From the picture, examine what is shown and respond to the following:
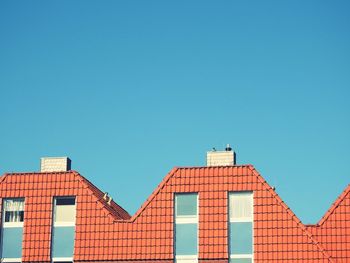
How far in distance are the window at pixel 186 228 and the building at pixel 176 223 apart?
0.08m

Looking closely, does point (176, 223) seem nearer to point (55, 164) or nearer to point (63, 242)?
point (63, 242)

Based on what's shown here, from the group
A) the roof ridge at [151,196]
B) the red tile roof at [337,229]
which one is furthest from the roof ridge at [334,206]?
the roof ridge at [151,196]

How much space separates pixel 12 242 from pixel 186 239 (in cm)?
1422

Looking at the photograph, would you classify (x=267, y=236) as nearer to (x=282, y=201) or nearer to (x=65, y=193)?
(x=282, y=201)

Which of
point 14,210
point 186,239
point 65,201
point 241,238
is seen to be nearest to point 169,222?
point 186,239

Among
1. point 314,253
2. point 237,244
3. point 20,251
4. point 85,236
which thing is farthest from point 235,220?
point 20,251

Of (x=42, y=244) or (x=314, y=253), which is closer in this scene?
(x=314, y=253)

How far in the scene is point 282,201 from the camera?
60.9m

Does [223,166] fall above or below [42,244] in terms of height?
above

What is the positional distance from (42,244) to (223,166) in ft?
51.8

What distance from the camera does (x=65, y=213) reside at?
63.8 metres

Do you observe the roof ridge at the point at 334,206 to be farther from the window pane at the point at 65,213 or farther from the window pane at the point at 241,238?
the window pane at the point at 65,213

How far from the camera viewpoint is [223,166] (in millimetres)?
62562

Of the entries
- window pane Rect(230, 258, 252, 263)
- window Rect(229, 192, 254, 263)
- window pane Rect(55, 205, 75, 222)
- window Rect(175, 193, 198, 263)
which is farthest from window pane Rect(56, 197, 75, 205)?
window pane Rect(230, 258, 252, 263)
